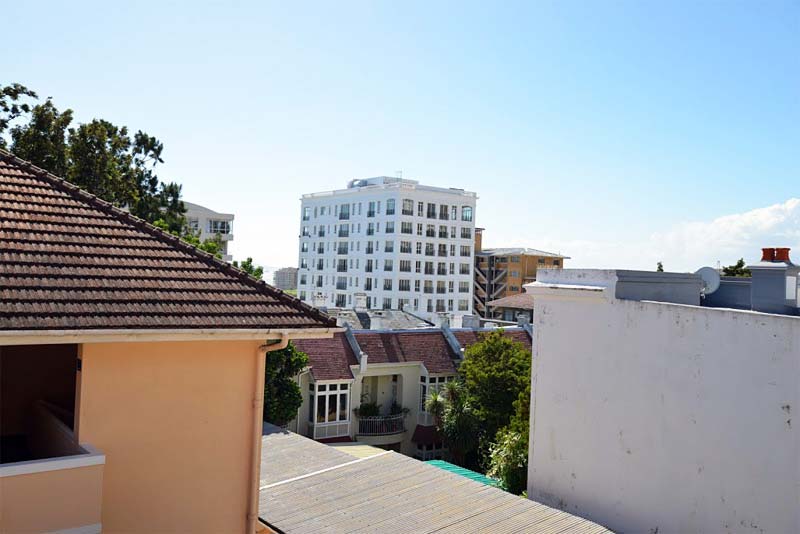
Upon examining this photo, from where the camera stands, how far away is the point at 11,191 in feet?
24.9

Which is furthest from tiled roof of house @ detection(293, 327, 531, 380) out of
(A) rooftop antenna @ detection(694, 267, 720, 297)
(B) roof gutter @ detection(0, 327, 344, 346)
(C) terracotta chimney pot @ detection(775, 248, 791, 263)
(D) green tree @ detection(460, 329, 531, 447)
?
(B) roof gutter @ detection(0, 327, 344, 346)

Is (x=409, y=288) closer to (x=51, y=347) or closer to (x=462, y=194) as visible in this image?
(x=462, y=194)

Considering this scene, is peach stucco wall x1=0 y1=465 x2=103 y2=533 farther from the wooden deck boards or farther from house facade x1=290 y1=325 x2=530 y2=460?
house facade x1=290 y1=325 x2=530 y2=460

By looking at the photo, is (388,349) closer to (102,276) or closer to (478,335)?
(478,335)

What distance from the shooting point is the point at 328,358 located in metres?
29.3

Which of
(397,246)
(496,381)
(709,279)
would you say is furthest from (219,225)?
(709,279)

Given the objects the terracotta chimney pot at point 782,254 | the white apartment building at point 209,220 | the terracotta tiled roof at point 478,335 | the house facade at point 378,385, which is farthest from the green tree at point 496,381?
the white apartment building at point 209,220

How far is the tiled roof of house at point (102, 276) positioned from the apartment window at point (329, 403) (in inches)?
826

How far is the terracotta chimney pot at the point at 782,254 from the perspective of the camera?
46.3ft

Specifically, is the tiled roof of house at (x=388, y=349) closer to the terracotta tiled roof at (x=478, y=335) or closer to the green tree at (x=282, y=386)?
the terracotta tiled roof at (x=478, y=335)

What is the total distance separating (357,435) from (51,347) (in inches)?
Answer: 872

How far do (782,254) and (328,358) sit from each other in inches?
771

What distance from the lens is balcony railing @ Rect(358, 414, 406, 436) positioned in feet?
97.3

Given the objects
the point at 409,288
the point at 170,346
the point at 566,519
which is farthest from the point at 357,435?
the point at 409,288
